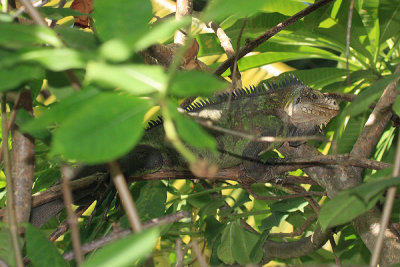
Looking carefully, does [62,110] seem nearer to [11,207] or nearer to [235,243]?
[11,207]

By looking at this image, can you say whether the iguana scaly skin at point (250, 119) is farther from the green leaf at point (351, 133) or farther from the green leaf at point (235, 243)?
the green leaf at point (235, 243)

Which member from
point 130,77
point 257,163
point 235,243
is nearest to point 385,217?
point 130,77

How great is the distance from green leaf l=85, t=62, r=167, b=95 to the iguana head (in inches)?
78.3

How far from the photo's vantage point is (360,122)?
2.53 meters

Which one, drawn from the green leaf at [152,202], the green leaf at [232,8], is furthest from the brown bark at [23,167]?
the green leaf at [152,202]

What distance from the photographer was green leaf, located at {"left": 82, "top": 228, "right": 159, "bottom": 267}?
0.58 m

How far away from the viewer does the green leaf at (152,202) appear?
6.17ft

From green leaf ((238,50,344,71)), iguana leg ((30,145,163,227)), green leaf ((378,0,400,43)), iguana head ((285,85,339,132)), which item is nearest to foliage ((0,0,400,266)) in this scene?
iguana leg ((30,145,163,227))

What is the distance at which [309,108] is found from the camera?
97.6 inches

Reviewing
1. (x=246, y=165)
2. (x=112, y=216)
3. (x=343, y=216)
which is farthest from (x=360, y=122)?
(x=343, y=216)

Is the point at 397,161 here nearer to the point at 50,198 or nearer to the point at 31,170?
the point at 31,170

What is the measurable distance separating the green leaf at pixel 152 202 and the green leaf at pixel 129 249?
4.07 feet

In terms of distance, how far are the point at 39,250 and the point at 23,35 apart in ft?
1.55

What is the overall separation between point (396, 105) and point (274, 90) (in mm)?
1643
